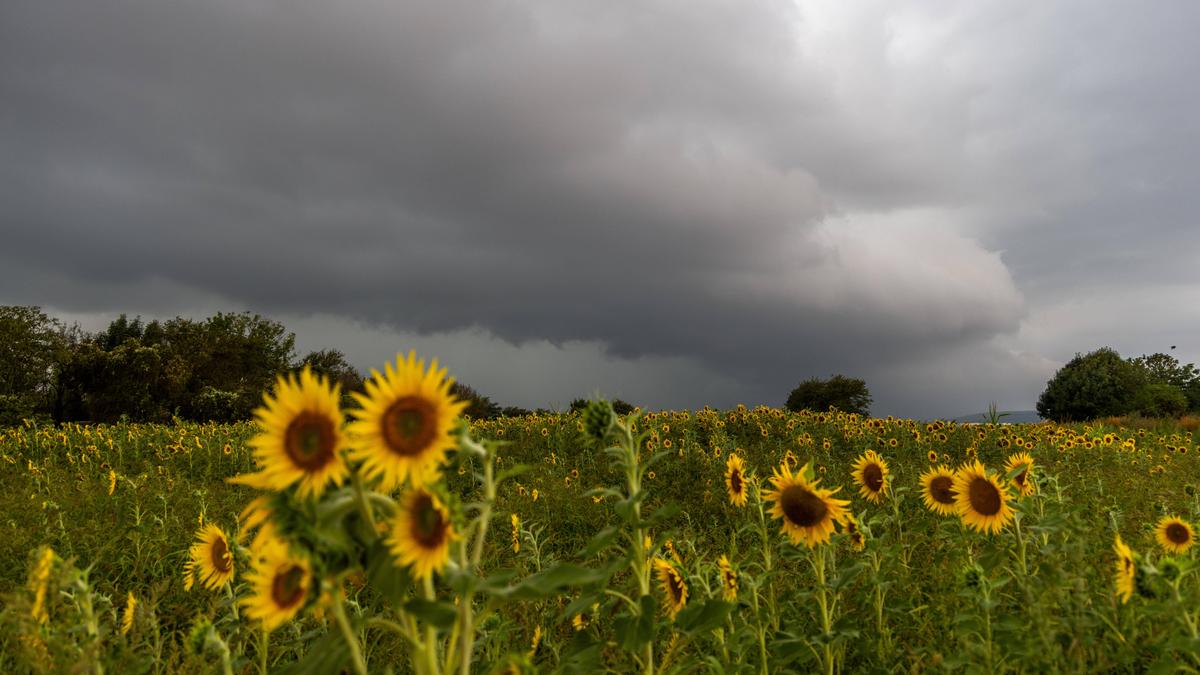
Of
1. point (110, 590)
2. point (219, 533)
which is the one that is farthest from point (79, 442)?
point (219, 533)

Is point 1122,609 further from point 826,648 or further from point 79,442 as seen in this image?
point 79,442

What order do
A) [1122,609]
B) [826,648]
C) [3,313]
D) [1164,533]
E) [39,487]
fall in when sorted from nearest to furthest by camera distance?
1. [1122,609]
2. [826,648]
3. [1164,533]
4. [39,487]
5. [3,313]

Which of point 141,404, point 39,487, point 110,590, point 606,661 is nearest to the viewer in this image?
point 606,661

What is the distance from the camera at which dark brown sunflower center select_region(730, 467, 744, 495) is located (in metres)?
3.84

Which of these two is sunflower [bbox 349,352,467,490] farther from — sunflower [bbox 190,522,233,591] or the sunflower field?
sunflower [bbox 190,522,233,591]

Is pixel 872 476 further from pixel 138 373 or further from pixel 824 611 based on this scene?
pixel 138 373

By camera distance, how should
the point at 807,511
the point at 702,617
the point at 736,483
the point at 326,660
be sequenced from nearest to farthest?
1. the point at 326,660
2. the point at 702,617
3. the point at 807,511
4. the point at 736,483

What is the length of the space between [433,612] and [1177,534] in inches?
175

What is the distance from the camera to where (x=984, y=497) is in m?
3.76

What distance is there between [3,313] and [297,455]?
44.2 m

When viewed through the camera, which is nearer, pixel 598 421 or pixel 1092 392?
pixel 598 421

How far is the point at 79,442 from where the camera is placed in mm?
12562

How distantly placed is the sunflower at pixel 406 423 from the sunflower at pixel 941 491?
11.4 ft

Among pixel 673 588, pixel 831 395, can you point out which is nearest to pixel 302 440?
pixel 673 588
